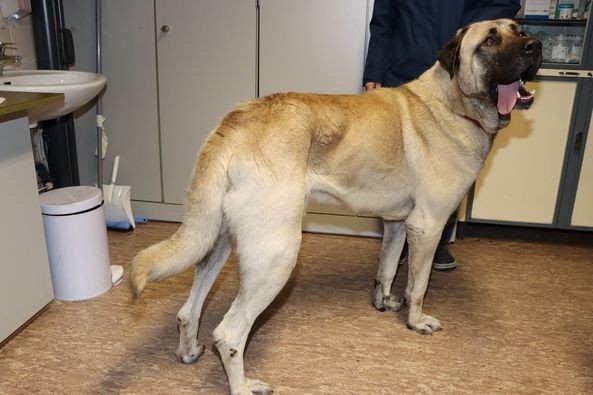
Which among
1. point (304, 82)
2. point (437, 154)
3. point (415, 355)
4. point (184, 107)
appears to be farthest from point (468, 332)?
point (184, 107)

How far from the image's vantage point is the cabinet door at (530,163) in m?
2.96

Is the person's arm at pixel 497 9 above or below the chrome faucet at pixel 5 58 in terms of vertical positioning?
above

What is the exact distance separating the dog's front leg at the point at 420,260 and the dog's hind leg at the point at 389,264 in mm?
156

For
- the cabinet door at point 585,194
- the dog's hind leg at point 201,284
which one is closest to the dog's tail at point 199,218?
the dog's hind leg at point 201,284

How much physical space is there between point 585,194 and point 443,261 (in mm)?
1081

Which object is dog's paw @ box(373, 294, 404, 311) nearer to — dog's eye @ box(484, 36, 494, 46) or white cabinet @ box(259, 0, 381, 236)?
dog's eye @ box(484, 36, 494, 46)

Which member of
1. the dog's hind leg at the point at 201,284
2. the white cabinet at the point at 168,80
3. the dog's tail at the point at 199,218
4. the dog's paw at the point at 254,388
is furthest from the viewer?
the white cabinet at the point at 168,80

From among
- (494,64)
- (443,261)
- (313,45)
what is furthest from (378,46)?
(443,261)

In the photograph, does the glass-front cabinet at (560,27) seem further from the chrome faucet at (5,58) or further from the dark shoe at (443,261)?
the chrome faucet at (5,58)

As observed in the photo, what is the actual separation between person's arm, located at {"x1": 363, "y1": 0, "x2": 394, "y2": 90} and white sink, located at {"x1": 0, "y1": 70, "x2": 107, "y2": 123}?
1.42 metres

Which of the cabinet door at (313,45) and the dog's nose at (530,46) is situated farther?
the cabinet door at (313,45)

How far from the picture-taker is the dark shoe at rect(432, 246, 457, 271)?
281 cm

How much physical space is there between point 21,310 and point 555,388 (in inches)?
85.5

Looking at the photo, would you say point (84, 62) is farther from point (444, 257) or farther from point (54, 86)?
point (444, 257)
